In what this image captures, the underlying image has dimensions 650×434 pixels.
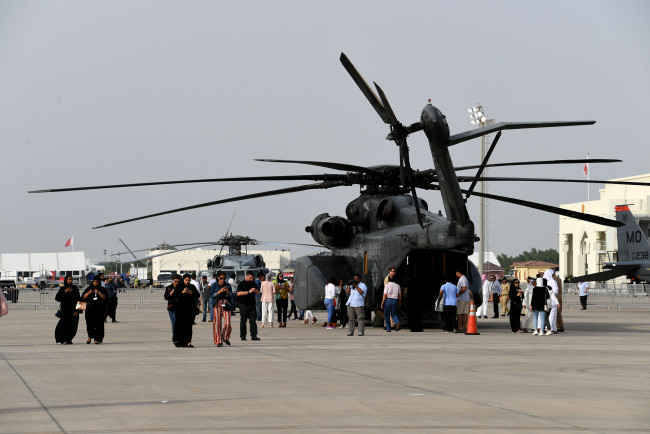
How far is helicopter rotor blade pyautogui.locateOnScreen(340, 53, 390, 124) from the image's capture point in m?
18.2

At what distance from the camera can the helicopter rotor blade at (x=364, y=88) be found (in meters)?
18.2

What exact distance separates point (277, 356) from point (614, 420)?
8722 mm

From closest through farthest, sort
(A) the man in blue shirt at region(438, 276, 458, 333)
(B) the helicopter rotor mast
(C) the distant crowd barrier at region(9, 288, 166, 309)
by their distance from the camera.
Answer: (B) the helicopter rotor mast
(A) the man in blue shirt at region(438, 276, 458, 333)
(C) the distant crowd barrier at region(9, 288, 166, 309)

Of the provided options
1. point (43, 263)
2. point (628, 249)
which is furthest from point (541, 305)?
point (43, 263)

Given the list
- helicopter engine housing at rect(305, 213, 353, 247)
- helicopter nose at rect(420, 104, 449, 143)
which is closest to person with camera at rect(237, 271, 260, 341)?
helicopter nose at rect(420, 104, 449, 143)

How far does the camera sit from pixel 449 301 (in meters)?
23.9

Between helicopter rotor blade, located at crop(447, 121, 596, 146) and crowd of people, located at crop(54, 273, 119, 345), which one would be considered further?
crowd of people, located at crop(54, 273, 119, 345)

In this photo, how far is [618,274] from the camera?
4659 centimetres

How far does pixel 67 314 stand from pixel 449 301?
9.44 m

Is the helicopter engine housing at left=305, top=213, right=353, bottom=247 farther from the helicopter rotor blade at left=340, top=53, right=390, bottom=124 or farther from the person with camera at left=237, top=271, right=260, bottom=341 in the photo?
the helicopter rotor blade at left=340, top=53, right=390, bottom=124

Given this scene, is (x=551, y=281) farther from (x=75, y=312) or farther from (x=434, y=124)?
(x=75, y=312)

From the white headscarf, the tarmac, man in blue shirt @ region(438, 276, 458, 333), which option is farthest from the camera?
man in blue shirt @ region(438, 276, 458, 333)

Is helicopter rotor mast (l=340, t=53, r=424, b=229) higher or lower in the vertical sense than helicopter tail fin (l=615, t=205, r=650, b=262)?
higher

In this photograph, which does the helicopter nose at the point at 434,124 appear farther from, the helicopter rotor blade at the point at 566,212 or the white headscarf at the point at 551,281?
the white headscarf at the point at 551,281
